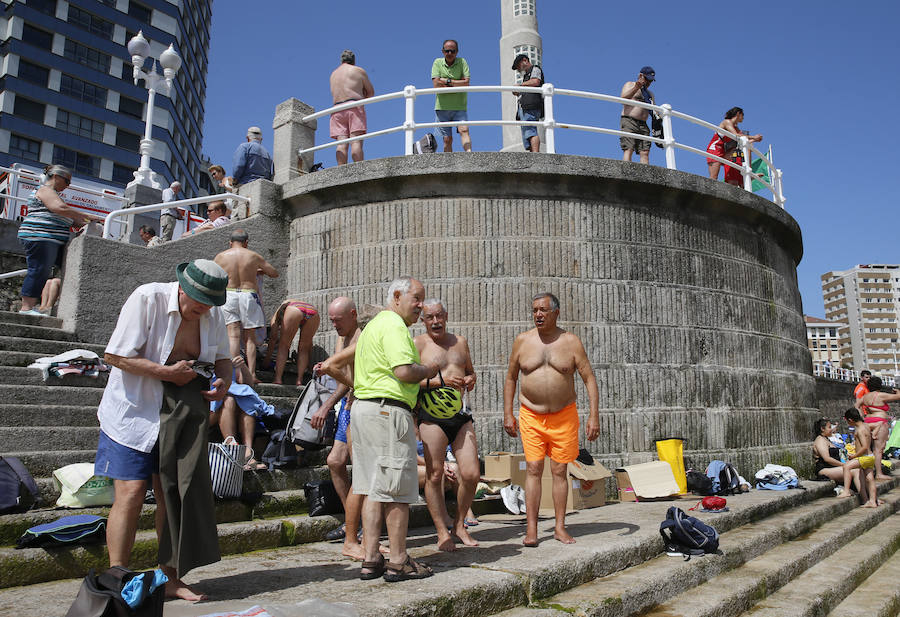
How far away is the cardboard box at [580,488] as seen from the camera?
638 centimetres

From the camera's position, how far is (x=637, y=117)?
29.9ft

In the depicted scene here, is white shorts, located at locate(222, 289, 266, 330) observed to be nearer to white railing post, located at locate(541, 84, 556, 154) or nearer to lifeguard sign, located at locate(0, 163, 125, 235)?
white railing post, located at locate(541, 84, 556, 154)

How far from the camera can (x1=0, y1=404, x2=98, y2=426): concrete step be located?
4.82 metres

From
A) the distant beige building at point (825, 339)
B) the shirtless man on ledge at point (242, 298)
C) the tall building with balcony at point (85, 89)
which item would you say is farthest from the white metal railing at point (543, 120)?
the distant beige building at point (825, 339)

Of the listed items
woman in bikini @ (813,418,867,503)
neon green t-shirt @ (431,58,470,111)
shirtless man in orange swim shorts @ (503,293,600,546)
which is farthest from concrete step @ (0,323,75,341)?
woman in bikini @ (813,418,867,503)

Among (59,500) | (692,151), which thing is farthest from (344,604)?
(692,151)

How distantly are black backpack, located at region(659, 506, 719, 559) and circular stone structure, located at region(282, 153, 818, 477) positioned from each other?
8.98ft

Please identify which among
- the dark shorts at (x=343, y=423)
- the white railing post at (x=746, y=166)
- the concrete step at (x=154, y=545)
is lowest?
the concrete step at (x=154, y=545)

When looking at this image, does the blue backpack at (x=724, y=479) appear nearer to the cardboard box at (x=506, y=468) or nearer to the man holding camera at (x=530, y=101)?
the cardboard box at (x=506, y=468)

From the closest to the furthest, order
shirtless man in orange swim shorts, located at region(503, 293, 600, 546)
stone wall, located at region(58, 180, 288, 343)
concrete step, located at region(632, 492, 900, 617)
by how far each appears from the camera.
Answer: concrete step, located at region(632, 492, 900, 617) < shirtless man in orange swim shorts, located at region(503, 293, 600, 546) < stone wall, located at region(58, 180, 288, 343)

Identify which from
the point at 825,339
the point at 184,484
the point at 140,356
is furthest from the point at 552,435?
the point at 825,339

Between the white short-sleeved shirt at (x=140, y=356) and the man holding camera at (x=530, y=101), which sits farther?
the man holding camera at (x=530, y=101)

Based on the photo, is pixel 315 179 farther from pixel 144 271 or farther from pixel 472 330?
pixel 472 330

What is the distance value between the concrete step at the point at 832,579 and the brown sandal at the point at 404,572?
2282 mm
